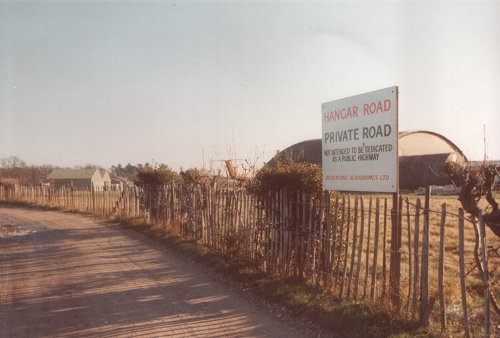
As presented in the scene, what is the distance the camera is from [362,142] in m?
7.25

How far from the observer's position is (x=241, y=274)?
29.3 ft

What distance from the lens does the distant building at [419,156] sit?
40.8 m

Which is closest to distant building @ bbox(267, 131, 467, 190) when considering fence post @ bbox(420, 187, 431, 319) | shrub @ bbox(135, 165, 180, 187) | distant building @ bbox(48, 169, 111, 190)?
shrub @ bbox(135, 165, 180, 187)

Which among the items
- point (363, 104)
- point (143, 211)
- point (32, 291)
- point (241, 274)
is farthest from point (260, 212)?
point (143, 211)

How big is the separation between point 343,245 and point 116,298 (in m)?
4.37

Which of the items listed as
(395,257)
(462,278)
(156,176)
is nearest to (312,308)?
(395,257)

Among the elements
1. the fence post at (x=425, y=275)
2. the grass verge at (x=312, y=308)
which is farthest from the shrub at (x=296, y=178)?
the fence post at (x=425, y=275)

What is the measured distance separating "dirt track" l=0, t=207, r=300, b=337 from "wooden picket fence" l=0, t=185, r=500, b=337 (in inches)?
49.0

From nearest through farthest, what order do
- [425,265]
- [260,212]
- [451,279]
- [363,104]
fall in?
[425,265] → [363,104] → [451,279] → [260,212]

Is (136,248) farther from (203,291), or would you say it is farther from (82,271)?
(203,291)

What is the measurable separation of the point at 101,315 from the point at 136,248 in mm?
6308

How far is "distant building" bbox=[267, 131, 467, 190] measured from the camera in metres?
40.8

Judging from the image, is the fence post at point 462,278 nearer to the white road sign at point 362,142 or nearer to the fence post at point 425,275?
the fence post at point 425,275

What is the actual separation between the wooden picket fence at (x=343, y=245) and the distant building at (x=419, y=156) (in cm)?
2077
